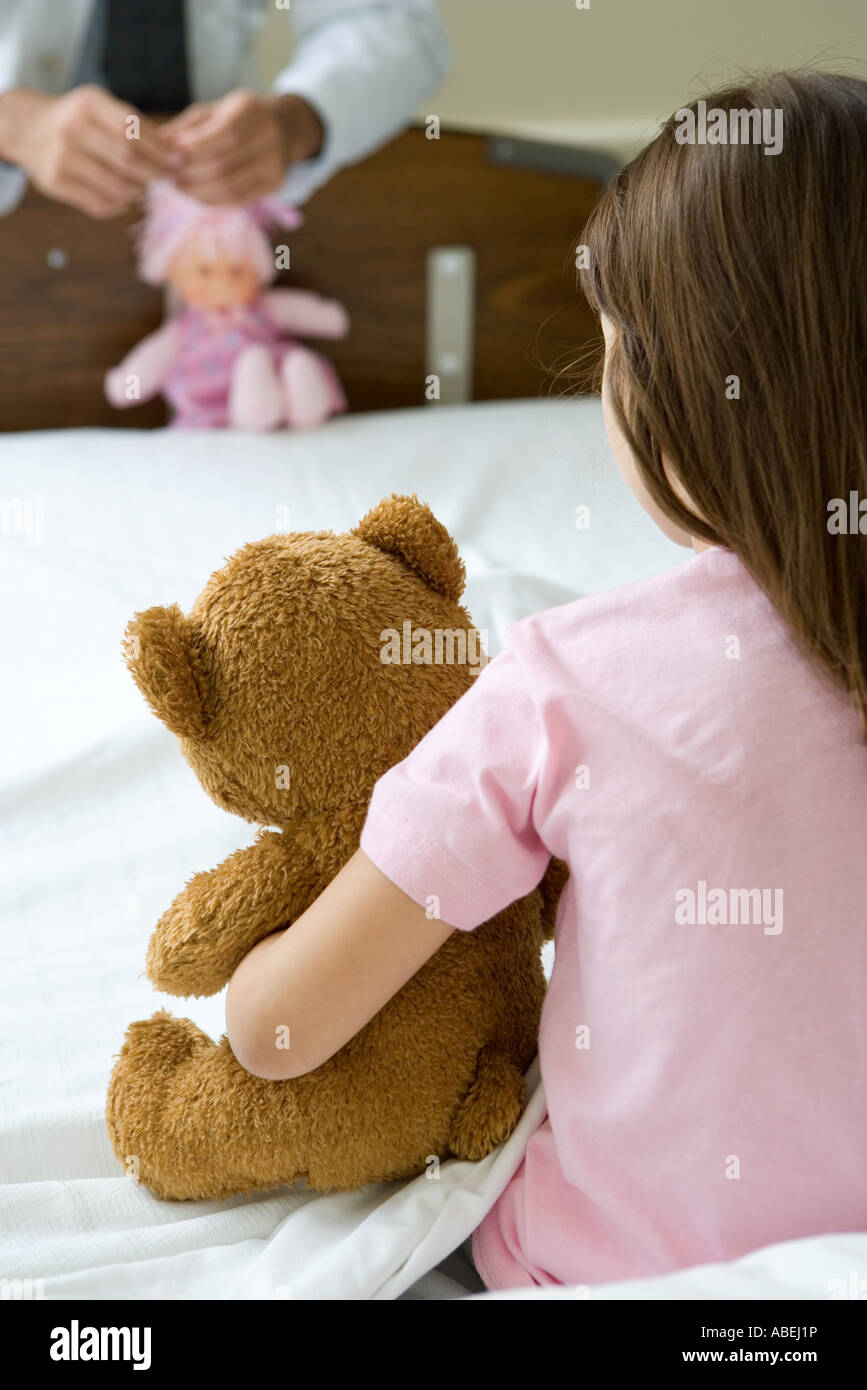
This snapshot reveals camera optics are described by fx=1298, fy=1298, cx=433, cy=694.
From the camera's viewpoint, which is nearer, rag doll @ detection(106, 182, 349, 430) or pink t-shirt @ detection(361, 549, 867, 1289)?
pink t-shirt @ detection(361, 549, 867, 1289)

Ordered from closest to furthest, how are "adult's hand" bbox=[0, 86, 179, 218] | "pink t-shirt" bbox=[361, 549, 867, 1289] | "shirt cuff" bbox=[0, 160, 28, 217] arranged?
"pink t-shirt" bbox=[361, 549, 867, 1289] → "adult's hand" bbox=[0, 86, 179, 218] → "shirt cuff" bbox=[0, 160, 28, 217]

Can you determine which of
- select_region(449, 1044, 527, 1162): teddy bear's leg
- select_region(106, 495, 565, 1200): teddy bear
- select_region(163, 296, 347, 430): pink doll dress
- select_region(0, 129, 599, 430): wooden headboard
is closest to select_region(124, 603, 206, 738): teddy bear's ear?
select_region(106, 495, 565, 1200): teddy bear

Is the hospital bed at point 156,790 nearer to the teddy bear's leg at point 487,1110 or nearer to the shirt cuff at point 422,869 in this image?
the teddy bear's leg at point 487,1110

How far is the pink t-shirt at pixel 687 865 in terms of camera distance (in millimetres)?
487

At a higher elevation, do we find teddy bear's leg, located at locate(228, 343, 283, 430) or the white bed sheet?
teddy bear's leg, located at locate(228, 343, 283, 430)

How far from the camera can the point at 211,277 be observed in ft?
5.51

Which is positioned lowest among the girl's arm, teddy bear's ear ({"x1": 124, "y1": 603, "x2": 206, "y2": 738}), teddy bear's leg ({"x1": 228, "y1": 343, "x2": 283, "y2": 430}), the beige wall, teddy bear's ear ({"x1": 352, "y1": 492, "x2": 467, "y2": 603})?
the girl's arm

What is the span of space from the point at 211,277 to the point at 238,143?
0.65 ft

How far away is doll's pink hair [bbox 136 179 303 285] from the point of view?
5.47 feet

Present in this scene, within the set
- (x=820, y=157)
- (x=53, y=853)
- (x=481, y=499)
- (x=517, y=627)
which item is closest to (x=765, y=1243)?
(x=517, y=627)

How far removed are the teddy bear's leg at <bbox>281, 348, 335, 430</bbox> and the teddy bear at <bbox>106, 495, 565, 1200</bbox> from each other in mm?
1131

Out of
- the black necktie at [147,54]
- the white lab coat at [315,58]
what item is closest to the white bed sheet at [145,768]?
the white lab coat at [315,58]

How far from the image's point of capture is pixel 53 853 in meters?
0.95

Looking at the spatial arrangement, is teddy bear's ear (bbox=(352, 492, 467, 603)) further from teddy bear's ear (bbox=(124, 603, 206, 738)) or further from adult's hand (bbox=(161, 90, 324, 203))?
adult's hand (bbox=(161, 90, 324, 203))
